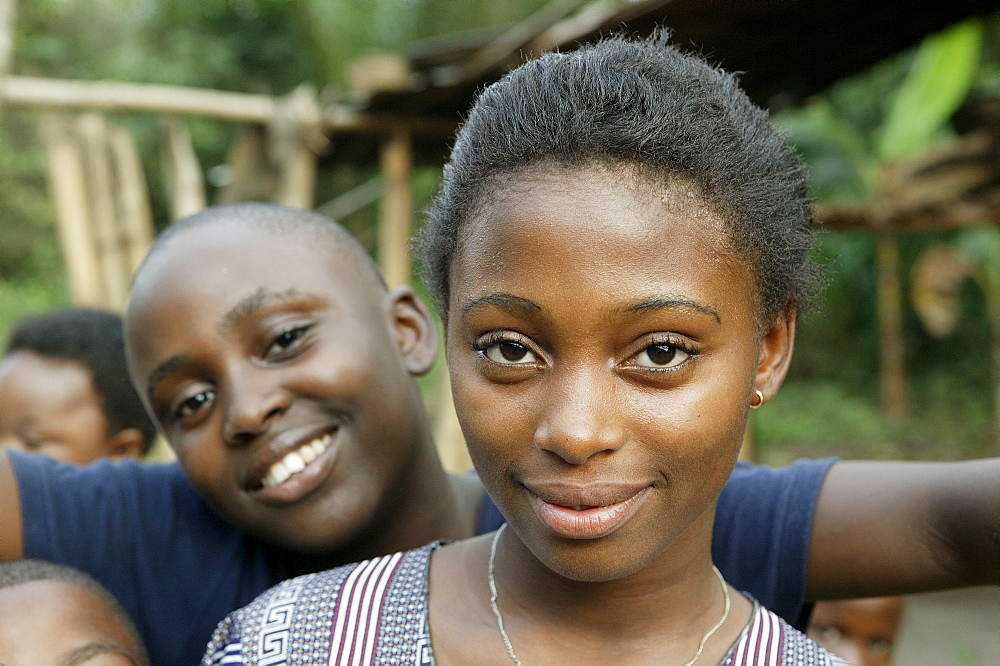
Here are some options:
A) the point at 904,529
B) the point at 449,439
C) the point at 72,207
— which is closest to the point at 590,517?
the point at 904,529

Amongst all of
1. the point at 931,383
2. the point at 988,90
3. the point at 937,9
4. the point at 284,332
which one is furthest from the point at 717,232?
the point at 931,383

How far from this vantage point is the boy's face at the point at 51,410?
9.43 feet

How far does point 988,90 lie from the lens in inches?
278

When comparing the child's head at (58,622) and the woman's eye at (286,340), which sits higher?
the woman's eye at (286,340)

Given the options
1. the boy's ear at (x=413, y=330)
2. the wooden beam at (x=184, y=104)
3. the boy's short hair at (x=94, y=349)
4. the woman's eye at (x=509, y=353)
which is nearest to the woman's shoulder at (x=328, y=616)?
the woman's eye at (x=509, y=353)

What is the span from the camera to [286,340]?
6.19ft

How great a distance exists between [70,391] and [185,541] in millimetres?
1301

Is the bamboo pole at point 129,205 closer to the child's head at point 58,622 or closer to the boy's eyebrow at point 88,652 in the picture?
the child's head at point 58,622

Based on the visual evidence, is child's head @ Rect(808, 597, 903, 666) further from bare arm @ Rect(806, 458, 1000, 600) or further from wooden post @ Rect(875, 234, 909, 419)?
wooden post @ Rect(875, 234, 909, 419)

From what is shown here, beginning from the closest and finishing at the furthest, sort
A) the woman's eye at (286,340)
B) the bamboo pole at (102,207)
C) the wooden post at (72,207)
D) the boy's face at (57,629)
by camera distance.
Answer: the boy's face at (57,629)
the woman's eye at (286,340)
the wooden post at (72,207)
the bamboo pole at (102,207)

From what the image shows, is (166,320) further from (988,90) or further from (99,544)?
(988,90)

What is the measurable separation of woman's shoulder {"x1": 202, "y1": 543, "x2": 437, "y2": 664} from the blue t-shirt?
49 centimetres

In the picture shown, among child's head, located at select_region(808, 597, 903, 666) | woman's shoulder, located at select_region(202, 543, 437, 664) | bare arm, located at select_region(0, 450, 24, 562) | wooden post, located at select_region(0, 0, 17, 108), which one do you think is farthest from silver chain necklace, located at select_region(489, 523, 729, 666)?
wooden post, located at select_region(0, 0, 17, 108)

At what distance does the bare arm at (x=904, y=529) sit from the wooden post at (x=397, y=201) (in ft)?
11.4
